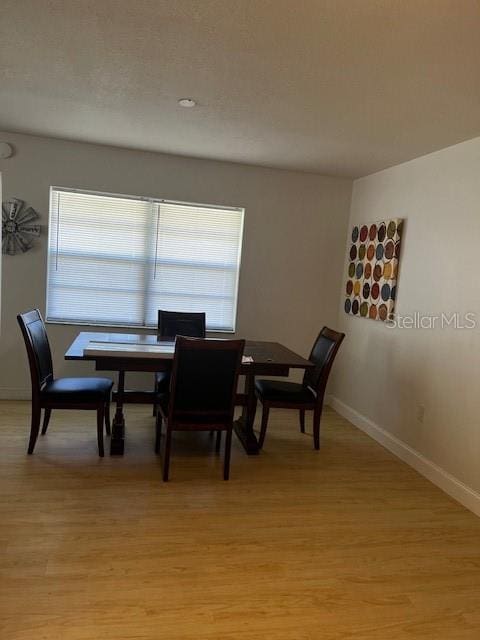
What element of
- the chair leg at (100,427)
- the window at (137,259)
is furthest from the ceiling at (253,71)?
the chair leg at (100,427)

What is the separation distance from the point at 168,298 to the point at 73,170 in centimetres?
146

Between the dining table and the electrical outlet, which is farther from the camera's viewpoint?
the electrical outlet

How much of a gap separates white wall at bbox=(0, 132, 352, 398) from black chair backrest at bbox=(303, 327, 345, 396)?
99cm

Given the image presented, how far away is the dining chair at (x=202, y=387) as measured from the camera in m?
Result: 2.78

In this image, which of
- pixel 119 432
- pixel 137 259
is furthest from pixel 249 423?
pixel 137 259

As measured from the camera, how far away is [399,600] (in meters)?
1.98

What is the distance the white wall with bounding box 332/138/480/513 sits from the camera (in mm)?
2967

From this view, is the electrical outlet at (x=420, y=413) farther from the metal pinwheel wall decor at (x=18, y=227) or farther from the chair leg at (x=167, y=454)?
the metal pinwheel wall decor at (x=18, y=227)

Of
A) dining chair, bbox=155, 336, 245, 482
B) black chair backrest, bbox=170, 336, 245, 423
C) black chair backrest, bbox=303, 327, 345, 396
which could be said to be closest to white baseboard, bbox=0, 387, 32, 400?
dining chair, bbox=155, 336, 245, 482

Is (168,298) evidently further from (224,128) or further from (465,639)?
(465,639)

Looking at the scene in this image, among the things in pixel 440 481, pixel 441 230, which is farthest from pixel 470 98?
pixel 440 481

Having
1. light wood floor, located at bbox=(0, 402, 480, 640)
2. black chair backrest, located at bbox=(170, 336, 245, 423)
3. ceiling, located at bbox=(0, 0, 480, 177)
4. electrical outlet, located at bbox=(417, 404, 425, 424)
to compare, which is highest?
ceiling, located at bbox=(0, 0, 480, 177)

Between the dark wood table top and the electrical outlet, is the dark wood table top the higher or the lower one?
the higher one

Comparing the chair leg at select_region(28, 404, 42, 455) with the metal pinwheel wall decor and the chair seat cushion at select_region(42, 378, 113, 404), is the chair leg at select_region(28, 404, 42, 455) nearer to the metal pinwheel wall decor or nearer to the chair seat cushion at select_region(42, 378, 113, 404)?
the chair seat cushion at select_region(42, 378, 113, 404)
